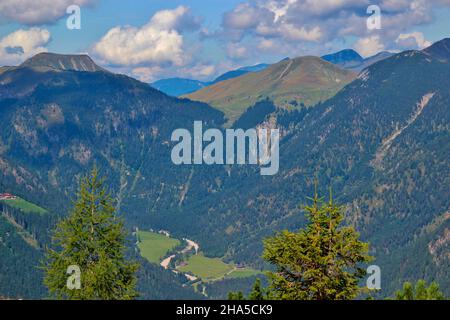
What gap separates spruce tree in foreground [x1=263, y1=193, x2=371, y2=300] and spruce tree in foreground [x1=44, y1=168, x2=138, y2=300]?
15545 millimetres

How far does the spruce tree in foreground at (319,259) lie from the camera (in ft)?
210

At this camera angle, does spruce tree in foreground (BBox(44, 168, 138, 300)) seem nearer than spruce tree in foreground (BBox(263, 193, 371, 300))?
No

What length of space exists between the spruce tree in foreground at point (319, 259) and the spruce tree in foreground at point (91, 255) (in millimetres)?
15545

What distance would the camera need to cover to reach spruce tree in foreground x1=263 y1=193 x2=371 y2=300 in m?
63.9

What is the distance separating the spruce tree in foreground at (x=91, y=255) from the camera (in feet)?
229

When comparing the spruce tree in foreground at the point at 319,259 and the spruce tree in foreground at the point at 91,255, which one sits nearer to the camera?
the spruce tree in foreground at the point at 319,259

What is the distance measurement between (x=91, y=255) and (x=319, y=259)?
22073 mm

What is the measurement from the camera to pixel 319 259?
2527 inches

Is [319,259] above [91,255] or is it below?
above

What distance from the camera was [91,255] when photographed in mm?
71938

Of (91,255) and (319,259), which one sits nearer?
(319,259)
